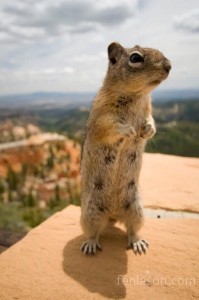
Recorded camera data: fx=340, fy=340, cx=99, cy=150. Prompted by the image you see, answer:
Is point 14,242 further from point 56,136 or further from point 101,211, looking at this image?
point 56,136

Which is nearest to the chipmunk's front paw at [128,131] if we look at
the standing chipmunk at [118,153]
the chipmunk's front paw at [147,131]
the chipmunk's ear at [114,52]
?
the standing chipmunk at [118,153]

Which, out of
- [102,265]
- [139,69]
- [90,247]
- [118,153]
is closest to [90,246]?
[90,247]

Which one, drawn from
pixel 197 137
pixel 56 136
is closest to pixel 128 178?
pixel 56 136

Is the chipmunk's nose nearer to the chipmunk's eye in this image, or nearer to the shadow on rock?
the chipmunk's eye

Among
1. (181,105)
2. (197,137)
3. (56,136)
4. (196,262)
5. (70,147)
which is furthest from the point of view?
(181,105)

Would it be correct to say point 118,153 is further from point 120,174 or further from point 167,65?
point 167,65
